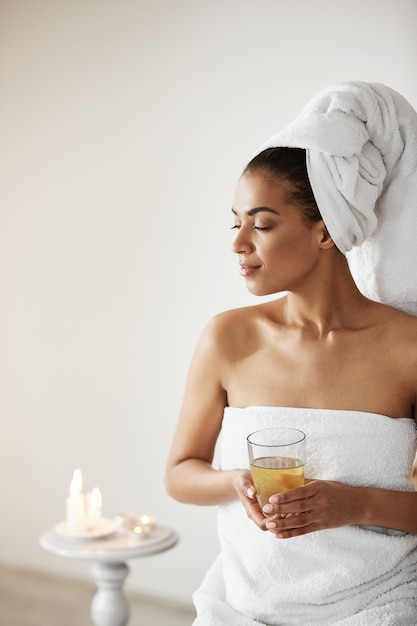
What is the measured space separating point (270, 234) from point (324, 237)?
0.11m

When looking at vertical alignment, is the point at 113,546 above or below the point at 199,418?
below

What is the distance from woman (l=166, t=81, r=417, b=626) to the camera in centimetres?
127

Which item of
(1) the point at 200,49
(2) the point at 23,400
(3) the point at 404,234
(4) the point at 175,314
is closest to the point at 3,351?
(2) the point at 23,400

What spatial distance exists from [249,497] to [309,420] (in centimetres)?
21

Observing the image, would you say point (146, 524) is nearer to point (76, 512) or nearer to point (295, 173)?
point (76, 512)

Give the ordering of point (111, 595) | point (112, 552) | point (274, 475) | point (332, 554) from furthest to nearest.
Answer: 1. point (111, 595)
2. point (112, 552)
3. point (332, 554)
4. point (274, 475)

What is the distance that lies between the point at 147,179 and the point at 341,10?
0.83m

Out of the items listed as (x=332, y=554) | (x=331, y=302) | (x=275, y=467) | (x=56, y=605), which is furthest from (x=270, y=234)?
(x=56, y=605)

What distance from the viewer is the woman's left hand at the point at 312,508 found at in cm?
110

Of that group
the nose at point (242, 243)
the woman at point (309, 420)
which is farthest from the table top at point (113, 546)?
the nose at point (242, 243)

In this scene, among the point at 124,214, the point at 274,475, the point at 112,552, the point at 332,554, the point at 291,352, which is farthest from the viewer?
the point at 124,214

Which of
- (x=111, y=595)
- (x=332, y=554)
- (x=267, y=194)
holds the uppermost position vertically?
(x=267, y=194)

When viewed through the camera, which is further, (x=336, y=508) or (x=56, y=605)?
(x=56, y=605)

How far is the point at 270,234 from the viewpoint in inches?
51.6
